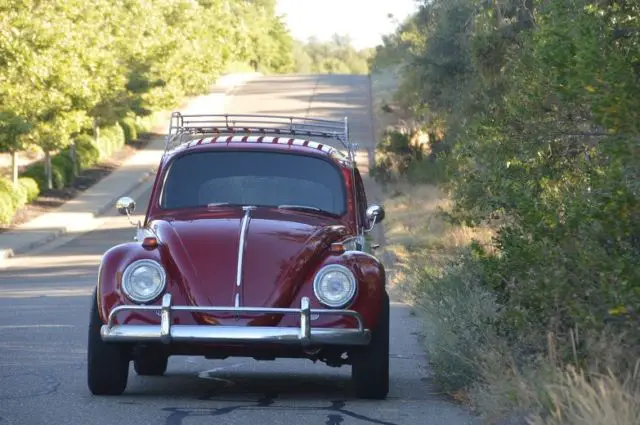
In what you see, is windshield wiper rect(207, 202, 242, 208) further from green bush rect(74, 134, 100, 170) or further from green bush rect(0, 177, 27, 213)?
green bush rect(74, 134, 100, 170)

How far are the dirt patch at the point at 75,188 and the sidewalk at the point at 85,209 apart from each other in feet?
0.83

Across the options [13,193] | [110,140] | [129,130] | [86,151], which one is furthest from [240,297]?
[129,130]

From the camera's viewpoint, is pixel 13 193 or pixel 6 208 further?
pixel 13 193

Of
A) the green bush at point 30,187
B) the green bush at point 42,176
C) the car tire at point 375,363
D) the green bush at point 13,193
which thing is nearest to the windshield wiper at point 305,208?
the car tire at point 375,363

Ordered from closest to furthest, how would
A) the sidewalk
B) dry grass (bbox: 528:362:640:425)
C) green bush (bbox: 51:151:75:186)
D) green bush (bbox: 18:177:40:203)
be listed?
dry grass (bbox: 528:362:640:425) < the sidewalk < green bush (bbox: 18:177:40:203) < green bush (bbox: 51:151:75:186)

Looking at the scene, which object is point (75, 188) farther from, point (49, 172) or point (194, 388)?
point (194, 388)

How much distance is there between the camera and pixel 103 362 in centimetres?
895

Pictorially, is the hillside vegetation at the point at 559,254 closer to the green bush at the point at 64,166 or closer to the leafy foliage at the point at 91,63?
the leafy foliage at the point at 91,63

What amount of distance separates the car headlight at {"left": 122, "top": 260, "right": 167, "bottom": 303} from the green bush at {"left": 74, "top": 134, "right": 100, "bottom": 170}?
133ft

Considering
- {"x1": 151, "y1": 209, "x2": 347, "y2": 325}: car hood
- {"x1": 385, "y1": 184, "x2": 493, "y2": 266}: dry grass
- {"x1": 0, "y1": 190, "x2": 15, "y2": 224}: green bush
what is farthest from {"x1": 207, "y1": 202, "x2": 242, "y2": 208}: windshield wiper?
{"x1": 0, "y1": 190, "x2": 15, "y2": 224}: green bush

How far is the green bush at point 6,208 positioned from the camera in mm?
34625

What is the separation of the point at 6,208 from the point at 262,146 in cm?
2549

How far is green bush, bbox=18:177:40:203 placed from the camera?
3966cm

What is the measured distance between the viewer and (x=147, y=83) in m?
50.7
